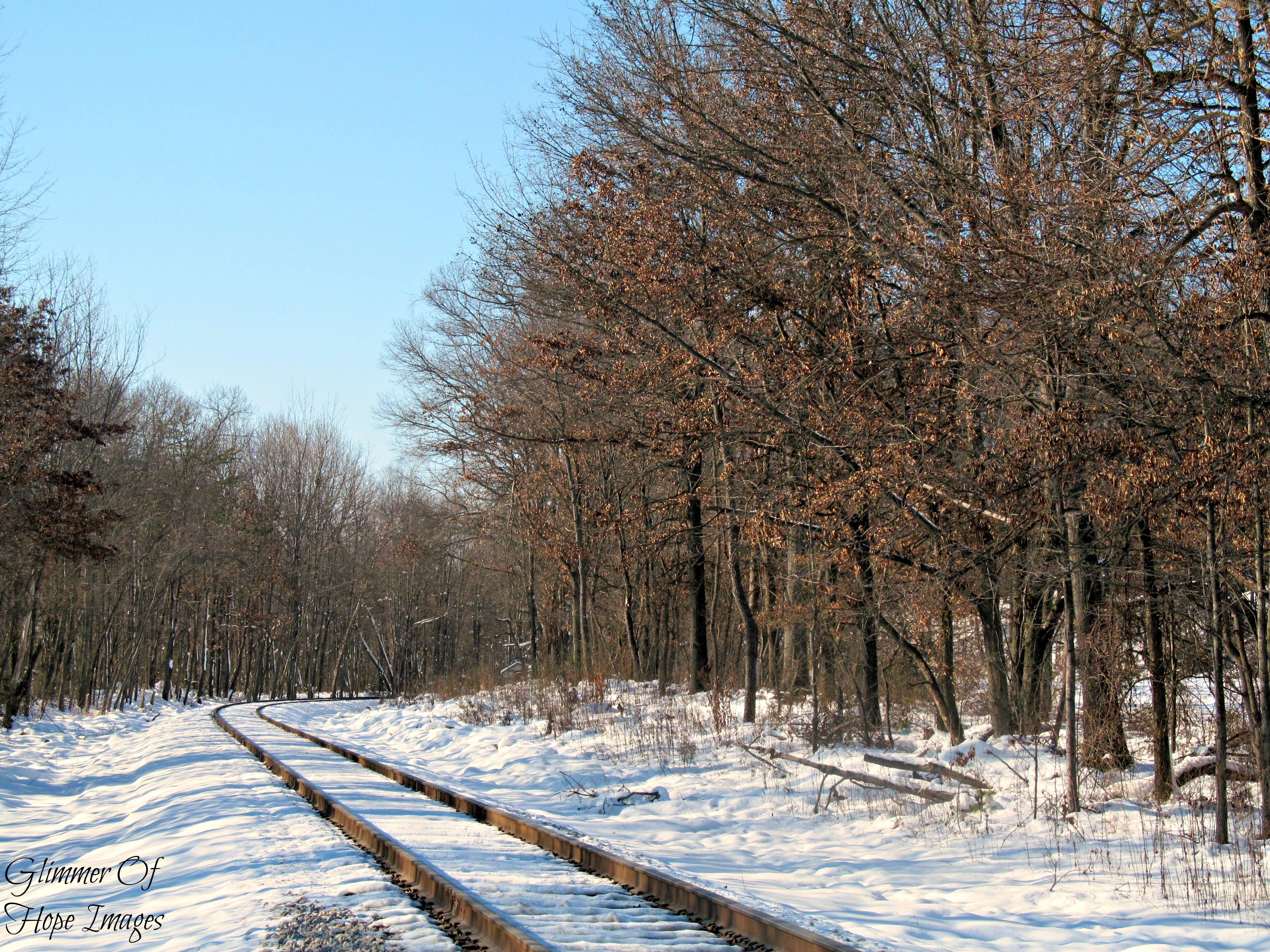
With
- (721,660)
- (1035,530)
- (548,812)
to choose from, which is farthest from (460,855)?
(721,660)

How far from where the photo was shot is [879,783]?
10273mm

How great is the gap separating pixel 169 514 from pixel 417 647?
30.5 meters

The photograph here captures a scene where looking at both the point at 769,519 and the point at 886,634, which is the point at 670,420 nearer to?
the point at 769,519

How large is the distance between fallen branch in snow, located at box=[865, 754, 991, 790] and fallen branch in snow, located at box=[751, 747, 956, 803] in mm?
171

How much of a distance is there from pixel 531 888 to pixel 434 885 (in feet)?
2.20

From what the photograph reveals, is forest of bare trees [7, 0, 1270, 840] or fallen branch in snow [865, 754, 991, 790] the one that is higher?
forest of bare trees [7, 0, 1270, 840]

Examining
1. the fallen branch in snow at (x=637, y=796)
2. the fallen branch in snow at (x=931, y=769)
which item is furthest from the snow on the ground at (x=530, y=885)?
the fallen branch in snow at (x=931, y=769)

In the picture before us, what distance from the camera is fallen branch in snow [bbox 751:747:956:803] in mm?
9820

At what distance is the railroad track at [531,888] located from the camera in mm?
4914

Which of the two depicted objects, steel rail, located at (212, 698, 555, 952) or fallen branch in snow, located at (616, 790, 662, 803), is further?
fallen branch in snow, located at (616, 790, 662, 803)

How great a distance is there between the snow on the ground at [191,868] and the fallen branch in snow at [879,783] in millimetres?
5396

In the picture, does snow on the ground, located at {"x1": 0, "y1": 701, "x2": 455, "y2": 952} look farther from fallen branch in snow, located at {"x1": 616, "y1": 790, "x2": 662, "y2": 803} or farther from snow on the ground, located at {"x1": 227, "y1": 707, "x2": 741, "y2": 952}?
fallen branch in snow, located at {"x1": 616, "y1": 790, "x2": 662, "y2": 803}

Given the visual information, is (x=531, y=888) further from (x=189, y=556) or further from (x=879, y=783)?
(x=189, y=556)

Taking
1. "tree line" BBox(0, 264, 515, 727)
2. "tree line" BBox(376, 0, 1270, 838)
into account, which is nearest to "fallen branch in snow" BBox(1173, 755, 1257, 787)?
"tree line" BBox(376, 0, 1270, 838)
